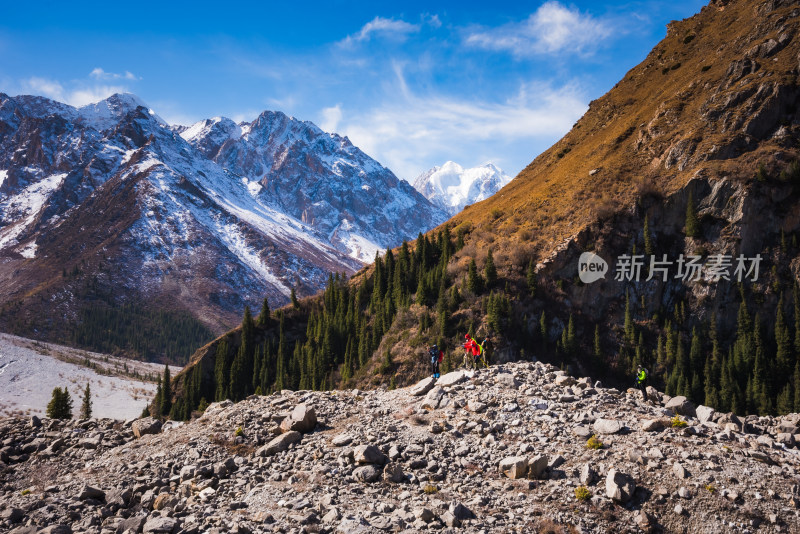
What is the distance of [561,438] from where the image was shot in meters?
20.2

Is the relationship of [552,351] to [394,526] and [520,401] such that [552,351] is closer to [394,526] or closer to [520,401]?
[520,401]

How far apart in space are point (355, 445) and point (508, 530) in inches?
308

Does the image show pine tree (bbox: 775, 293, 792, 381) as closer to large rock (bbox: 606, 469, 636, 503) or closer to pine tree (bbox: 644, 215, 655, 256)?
pine tree (bbox: 644, 215, 655, 256)

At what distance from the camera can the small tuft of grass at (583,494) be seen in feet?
55.3

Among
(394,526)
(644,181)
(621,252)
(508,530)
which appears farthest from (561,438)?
(644,181)

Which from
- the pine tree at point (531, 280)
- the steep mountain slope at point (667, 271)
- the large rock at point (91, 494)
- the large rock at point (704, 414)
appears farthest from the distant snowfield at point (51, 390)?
the large rock at point (704, 414)

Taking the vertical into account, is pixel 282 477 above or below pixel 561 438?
below

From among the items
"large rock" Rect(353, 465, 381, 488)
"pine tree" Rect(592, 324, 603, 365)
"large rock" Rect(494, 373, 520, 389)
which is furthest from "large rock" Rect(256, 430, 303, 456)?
"pine tree" Rect(592, 324, 603, 365)

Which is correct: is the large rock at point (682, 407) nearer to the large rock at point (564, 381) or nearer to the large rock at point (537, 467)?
the large rock at point (564, 381)

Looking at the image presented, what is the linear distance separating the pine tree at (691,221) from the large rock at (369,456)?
318 ft

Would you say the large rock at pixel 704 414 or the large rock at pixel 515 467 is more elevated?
the large rock at pixel 704 414

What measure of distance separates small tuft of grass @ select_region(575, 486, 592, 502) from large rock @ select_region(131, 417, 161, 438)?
2429cm

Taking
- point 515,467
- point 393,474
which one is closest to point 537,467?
point 515,467

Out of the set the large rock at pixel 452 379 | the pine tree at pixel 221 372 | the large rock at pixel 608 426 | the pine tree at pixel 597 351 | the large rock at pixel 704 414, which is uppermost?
the large rock at pixel 452 379
